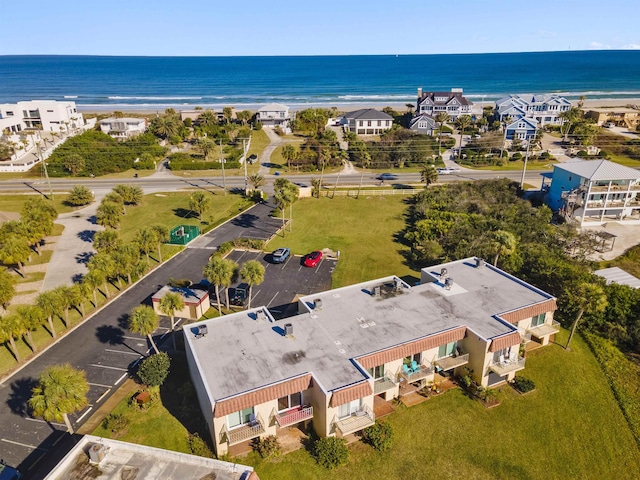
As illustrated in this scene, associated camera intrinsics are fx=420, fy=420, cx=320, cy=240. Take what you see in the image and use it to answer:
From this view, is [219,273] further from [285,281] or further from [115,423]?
[115,423]

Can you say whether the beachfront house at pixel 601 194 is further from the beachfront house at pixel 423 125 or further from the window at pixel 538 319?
the beachfront house at pixel 423 125

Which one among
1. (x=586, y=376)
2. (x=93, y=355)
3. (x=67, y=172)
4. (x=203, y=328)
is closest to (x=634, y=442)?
(x=586, y=376)

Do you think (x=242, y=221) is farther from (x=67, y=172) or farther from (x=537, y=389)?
(x=67, y=172)

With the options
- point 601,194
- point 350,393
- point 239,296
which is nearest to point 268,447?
point 350,393

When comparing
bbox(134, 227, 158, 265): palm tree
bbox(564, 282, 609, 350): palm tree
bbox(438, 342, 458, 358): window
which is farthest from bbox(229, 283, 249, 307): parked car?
bbox(564, 282, 609, 350): palm tree

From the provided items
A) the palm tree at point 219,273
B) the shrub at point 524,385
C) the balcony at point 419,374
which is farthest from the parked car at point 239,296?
the shrub at point 524,385
